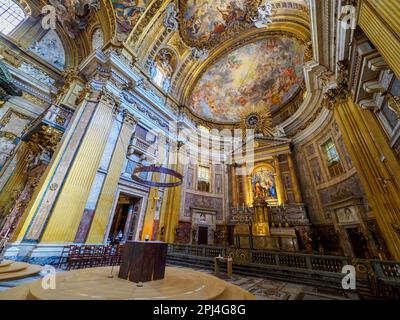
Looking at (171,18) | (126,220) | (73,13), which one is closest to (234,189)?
(126,220)

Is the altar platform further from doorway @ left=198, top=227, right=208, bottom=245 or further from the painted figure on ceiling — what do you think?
the painted figure on ceiling

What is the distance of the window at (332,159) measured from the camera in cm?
905

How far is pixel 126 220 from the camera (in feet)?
A: 32.2

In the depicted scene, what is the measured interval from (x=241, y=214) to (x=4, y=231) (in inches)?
484

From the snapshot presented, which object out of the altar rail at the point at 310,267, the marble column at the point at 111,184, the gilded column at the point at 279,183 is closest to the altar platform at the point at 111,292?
the altar rail at the point at 310,267

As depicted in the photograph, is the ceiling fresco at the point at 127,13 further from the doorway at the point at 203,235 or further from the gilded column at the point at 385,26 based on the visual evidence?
the doorway at the point at 203,235

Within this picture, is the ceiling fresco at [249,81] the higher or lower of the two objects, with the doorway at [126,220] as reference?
higher

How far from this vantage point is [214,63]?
15.2 m

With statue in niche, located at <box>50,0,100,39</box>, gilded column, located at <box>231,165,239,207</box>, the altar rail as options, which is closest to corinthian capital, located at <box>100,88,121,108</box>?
statue in niche, located at <box>50,0,100,39</box>

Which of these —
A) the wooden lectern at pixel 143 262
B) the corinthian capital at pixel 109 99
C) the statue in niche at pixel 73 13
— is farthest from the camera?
the statue in niche at pixel 73 13

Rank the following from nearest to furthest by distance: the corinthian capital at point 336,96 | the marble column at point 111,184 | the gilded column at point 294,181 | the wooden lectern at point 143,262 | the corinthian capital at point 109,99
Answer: the wooden lectern at point 143,262
the marble column at point 111,184
the corinthian capital at point 336,96
the corinthian capital at point 109,99
the gilded column at point 294,181

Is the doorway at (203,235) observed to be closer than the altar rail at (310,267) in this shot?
No

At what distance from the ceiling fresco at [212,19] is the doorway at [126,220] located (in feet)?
42.4

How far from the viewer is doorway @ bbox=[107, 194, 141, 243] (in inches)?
354
